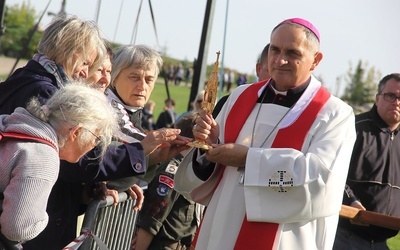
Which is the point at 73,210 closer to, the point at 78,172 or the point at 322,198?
the point at 78,172

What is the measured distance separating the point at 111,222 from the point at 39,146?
1.77 m

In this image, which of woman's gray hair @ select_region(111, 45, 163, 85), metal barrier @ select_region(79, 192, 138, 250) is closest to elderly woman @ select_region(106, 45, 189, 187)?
woman's gray hair @ select_region(111, 45, 163, 85)

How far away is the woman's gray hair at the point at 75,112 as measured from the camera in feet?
11.1

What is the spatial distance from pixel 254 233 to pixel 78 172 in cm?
109

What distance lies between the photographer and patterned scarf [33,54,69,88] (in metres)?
3.97

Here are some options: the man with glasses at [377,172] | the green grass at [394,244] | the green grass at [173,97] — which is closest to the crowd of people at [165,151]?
the man with glasses at [377,172]

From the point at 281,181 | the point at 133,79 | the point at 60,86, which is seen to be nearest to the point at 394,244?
the point at 133,79

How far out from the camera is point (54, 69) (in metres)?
3.99

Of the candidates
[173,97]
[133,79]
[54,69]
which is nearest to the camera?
[54,69]

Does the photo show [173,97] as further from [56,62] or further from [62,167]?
[62,167]

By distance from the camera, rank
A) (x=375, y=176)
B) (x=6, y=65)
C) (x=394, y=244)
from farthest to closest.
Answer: (x=6, y=65)
(x=394, y=244)
(x=375, y=176)

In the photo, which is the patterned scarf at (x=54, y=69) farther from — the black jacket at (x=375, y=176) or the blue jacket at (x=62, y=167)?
the black jacket at (x=375, y=176)

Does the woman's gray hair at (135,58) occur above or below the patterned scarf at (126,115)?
above

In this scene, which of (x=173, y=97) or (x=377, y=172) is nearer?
(x=377, y=172)
